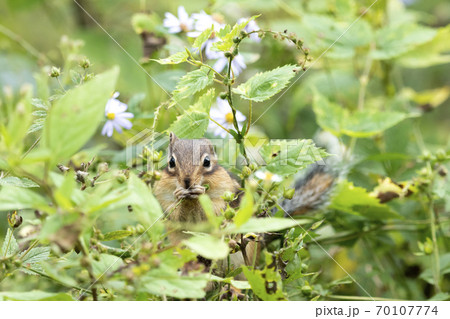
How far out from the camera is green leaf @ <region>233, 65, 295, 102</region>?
2.79ft

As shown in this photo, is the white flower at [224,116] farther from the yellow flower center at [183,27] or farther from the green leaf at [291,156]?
the yellow flower center at [183,27]

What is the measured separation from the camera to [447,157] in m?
1.10

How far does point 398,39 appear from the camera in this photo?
1505 millimetres

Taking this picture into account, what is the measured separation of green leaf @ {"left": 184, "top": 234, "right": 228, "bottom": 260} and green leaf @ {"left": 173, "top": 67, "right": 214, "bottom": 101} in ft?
1.05

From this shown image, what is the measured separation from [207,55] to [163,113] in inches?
6.8

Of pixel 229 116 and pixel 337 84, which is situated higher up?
pixel 337 84

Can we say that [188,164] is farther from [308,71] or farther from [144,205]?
[308,71]

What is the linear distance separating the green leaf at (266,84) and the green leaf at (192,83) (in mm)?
57

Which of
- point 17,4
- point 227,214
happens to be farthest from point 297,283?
point 17,4

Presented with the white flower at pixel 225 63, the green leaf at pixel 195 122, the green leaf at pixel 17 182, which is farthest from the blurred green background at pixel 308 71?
the green leaf at pixel 17 182

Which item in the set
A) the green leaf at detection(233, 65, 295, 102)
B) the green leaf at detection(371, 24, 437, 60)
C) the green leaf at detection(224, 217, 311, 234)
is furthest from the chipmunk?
the green leaf at detection(371, 24, 437, 60)

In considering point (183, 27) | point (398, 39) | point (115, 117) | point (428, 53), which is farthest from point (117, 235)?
point (428, 53)
